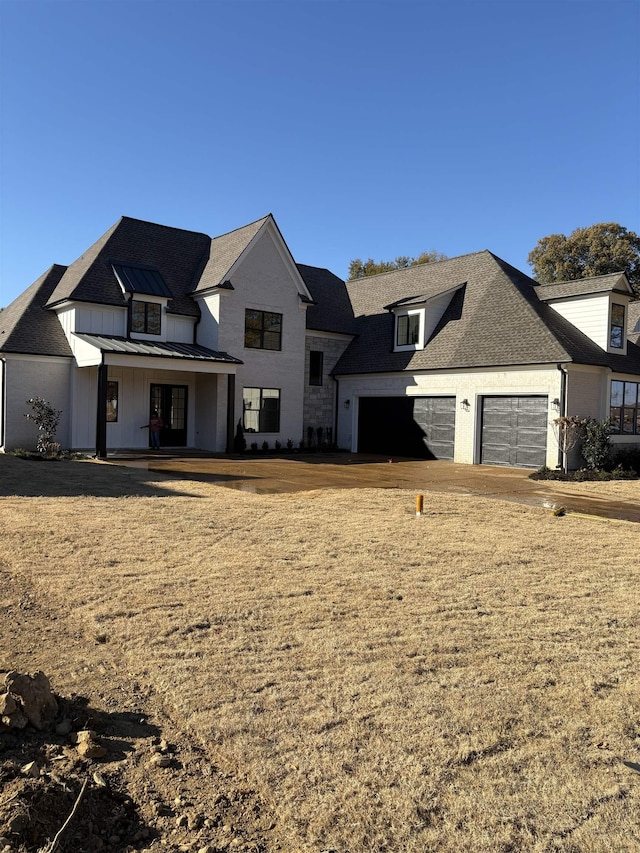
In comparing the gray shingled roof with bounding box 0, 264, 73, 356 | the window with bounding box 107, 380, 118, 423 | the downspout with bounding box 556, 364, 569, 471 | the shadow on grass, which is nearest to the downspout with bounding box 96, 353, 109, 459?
the shadow on grass

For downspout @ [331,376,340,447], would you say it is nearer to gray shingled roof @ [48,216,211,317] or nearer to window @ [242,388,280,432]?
window @ [242,388,280,432]

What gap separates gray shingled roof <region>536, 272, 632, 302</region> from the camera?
21.7 meters

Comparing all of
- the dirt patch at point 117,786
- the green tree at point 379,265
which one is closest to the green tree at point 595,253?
the green tree at point 379,265

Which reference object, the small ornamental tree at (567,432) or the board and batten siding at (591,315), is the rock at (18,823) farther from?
the board and batten siding at (591,315)

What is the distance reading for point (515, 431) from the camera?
70.1 ft

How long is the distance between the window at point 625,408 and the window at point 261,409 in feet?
40.2

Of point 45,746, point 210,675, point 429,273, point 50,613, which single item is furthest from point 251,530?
point 429,273

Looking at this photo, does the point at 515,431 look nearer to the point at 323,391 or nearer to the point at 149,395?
the point at 323,391

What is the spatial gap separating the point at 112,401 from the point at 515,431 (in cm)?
1402

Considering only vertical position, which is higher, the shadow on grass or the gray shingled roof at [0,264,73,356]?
the gray shingled roof at [0,264,73,356]

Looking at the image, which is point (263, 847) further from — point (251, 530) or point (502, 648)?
point (251, 530)

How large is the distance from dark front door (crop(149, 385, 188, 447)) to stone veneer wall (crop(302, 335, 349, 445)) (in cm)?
515

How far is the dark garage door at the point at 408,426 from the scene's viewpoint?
2369cm

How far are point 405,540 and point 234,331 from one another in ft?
55.4
